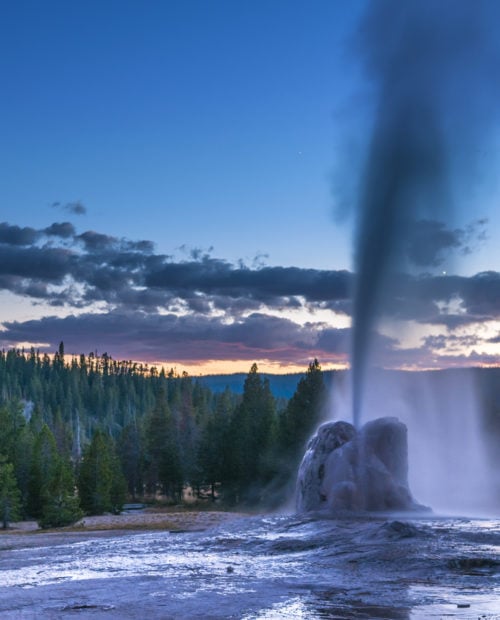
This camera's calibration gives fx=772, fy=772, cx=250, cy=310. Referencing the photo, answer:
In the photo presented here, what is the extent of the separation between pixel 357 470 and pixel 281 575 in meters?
10.2

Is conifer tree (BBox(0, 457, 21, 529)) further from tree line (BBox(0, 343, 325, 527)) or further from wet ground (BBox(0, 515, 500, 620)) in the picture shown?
wet ground (BBox(0, 515, 500, 620))

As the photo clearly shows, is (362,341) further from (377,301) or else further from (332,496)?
(332,496)

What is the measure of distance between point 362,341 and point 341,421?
3.11 m

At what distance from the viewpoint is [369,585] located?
45.2ft

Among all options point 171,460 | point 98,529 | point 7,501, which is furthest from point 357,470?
point 171,460

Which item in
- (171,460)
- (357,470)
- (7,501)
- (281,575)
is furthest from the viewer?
(171,460)

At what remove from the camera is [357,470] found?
2500 cm

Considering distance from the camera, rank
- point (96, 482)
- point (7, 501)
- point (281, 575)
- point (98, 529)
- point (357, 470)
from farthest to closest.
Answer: point (96, 482), point (7, 501), point (98, 529), point (357, 470), point (281, 575)

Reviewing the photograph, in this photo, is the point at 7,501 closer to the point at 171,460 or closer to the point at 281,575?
the point at 171,460

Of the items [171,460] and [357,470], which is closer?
[357,470]

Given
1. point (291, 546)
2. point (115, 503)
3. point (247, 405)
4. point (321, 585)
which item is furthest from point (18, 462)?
point (321, 585)

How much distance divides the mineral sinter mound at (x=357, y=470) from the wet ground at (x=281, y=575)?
6.81 feet

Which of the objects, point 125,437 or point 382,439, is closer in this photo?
point 382,439

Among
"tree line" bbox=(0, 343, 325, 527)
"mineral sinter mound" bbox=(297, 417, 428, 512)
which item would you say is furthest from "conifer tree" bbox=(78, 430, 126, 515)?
"mineral sinter mound" bbox=(297, 417, 428, 512)
